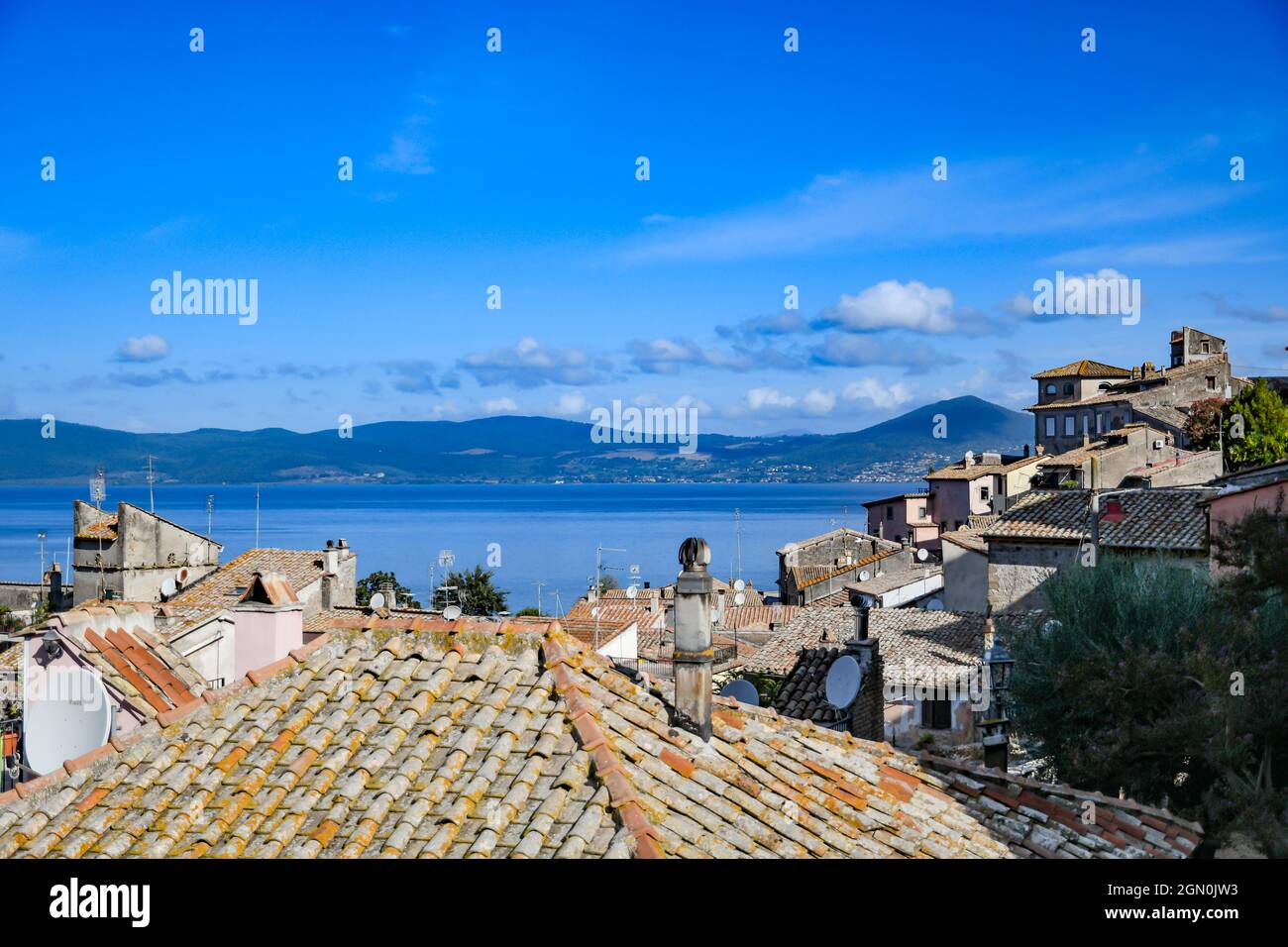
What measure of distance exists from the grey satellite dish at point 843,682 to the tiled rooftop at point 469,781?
5.78 m

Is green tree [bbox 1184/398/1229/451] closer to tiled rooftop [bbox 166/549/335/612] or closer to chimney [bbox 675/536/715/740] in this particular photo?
tiled rooftop [bbox 166/549/335/612]

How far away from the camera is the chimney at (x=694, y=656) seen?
8.20 m

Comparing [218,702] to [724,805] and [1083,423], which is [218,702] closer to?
[724,805]

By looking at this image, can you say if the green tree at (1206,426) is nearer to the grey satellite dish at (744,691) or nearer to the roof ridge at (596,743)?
the grey satellite dish at (744,691)

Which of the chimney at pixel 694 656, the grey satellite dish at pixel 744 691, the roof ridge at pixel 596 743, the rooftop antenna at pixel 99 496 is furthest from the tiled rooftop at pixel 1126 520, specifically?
the rooftop antenna at pixel 99 496

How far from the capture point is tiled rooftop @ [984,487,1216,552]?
25.2 meters

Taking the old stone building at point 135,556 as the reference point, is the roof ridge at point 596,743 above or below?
above

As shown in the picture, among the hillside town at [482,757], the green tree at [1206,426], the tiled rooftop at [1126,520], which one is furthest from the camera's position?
the green tree at [1206,426]

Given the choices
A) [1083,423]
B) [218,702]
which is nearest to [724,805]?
[218,702]

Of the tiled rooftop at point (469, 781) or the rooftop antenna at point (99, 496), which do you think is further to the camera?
the rooftop antenna at point (99, 496)

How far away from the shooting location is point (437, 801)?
6695 millimetres

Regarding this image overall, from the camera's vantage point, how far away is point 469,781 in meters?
6.84

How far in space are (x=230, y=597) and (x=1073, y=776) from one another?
25.9m

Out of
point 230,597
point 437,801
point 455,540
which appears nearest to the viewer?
point 437,801
